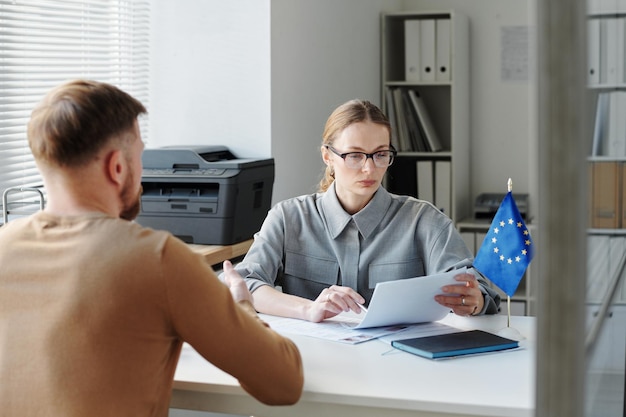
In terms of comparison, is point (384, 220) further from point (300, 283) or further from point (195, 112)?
point (195, 112)

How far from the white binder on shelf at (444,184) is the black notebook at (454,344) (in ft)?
9.74

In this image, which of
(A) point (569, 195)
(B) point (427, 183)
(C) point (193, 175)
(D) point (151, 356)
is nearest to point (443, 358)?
(D) point (151, 356)

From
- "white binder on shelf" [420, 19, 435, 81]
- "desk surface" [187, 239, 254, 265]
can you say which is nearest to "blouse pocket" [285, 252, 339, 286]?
"desk surface" [187, 239, 254, 265]

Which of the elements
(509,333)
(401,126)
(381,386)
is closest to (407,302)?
(509,333)

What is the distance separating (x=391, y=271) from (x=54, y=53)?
167 cm

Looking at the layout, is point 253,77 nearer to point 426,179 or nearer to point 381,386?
point 426,179

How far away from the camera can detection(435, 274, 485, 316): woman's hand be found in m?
2.02

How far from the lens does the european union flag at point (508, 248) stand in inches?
80.6

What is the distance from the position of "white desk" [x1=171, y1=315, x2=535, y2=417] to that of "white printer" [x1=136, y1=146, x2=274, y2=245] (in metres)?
1.28

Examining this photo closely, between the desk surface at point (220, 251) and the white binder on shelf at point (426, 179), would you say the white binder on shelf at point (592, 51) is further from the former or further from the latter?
the white binder on shelf at point (426, 179)

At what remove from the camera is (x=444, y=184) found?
4.93 metres

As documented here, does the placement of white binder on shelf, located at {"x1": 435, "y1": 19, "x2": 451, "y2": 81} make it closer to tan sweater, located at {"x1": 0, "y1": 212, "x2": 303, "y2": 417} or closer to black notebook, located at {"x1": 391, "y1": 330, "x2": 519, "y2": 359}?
black notebook, located at {"x1": 391, "y1": 330, "x2": 519, "y2": 359}

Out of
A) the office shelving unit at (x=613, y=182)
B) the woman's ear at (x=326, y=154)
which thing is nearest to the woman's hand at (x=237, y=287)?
the woman's ear at (x=326, y=154)

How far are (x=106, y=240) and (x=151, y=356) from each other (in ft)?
0.68
